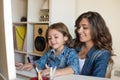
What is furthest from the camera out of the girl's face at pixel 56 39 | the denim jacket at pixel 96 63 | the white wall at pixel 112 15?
the white wall at pixel 112 15

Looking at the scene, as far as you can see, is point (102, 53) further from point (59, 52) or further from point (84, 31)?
point (59, 52)

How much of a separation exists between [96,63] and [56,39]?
39 centimetres

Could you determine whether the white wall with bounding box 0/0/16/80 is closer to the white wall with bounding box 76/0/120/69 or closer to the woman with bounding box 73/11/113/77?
the woman with bounding box 73/11/113/77

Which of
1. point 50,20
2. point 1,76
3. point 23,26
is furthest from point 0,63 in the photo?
point 23,26

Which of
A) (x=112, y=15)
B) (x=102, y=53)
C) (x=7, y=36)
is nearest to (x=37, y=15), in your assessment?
(x=112, y=15)

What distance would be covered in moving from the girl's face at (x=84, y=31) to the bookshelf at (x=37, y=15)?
53 centimetres

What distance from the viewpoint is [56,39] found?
1726 millimetres

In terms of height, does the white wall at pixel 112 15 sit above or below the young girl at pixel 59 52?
above

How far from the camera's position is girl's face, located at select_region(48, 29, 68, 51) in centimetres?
171

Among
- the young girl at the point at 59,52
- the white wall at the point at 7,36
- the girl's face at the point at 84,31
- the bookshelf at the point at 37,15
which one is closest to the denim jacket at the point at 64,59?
the young girl at the point at 59,52

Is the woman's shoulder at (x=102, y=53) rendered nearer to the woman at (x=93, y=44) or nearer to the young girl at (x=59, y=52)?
the woman at (x=93, y=44)

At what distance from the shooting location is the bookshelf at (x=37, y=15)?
220cm

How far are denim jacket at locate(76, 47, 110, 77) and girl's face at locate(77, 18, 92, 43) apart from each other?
0.33ft

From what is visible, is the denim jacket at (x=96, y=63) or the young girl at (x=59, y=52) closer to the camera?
the denim jacket at (x=96, y=63)
